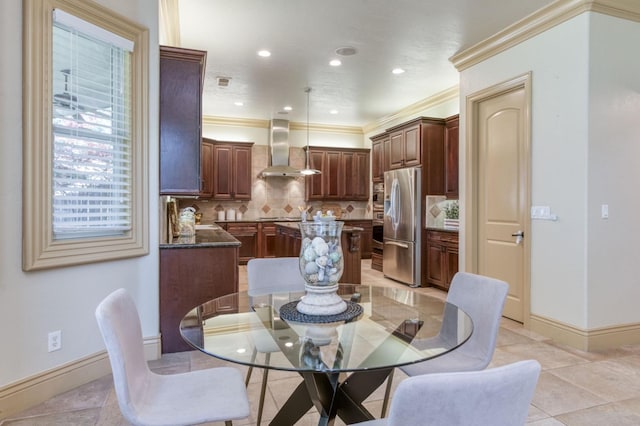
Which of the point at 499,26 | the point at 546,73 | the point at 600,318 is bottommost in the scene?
the point at 600,318

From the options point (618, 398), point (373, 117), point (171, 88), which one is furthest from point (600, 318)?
point (373, 117)

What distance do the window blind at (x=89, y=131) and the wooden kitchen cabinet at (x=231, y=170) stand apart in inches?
185

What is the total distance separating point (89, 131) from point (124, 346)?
174 cm

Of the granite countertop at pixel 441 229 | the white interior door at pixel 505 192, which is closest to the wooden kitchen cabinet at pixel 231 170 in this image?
the granite countertop at pixel 441 229

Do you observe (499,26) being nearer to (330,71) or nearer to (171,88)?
(330,71)

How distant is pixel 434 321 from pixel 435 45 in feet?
11.4

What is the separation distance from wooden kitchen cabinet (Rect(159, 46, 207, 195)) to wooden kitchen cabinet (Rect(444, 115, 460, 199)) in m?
3.64

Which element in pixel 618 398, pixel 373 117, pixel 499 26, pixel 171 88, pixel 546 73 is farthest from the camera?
pixel 373 117

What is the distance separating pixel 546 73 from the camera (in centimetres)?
352

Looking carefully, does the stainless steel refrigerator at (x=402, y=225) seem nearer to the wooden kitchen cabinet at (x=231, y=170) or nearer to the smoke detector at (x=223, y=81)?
the smoke detector at (x=223, y=81)

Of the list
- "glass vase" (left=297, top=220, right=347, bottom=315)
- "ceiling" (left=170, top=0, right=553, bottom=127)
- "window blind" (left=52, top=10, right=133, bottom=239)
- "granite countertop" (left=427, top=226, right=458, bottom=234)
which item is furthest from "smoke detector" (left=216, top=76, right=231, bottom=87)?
"glass vase" (left=297, top=220, right=347, bottom=315)

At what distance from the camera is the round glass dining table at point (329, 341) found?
130cm

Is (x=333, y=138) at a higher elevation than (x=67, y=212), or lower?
higher

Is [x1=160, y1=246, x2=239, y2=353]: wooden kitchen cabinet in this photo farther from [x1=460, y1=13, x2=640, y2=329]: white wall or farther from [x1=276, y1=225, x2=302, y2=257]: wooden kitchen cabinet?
[x1=460, y1=13, x2=640, y2=329]: white wall
